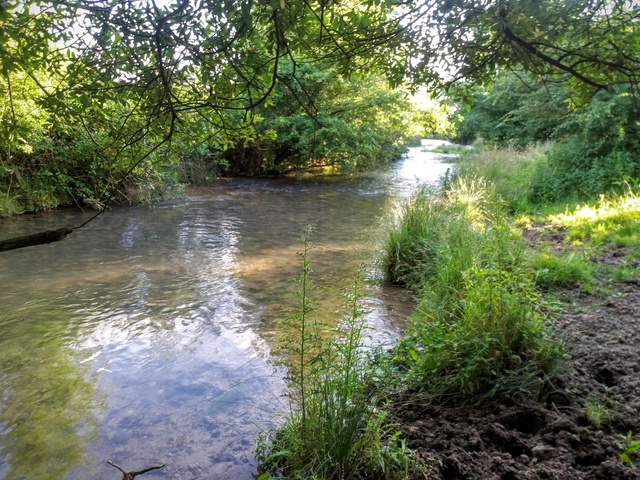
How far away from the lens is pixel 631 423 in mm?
2895

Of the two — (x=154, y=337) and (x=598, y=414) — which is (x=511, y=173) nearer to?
(x=154, y=337)

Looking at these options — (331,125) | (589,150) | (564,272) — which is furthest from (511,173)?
(331,125)

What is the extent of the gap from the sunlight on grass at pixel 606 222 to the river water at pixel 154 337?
298 cm

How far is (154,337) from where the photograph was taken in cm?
537

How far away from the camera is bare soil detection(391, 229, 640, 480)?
107 inches

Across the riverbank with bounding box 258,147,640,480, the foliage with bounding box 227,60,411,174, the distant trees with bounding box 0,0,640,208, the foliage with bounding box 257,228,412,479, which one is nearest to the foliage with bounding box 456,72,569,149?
the foliage with bounding box 227,60,411,174

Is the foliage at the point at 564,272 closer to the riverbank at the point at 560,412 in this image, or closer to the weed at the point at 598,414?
the riverbank at the point at 560,412

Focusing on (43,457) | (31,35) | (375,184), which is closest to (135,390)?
(43,457)

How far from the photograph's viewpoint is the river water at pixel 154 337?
3.51m

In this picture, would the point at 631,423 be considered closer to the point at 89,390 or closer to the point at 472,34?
the point at 472,34

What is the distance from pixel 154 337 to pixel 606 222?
665 cm

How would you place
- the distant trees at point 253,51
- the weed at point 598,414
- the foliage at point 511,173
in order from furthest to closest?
the foliage at point 511,173 < the weed at point 598,414 < the distant trees at point 253,51

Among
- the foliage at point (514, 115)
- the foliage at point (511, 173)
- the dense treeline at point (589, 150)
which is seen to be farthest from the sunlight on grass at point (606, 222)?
the foliage at point (514, 115)

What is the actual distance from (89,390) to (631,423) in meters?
4.15
